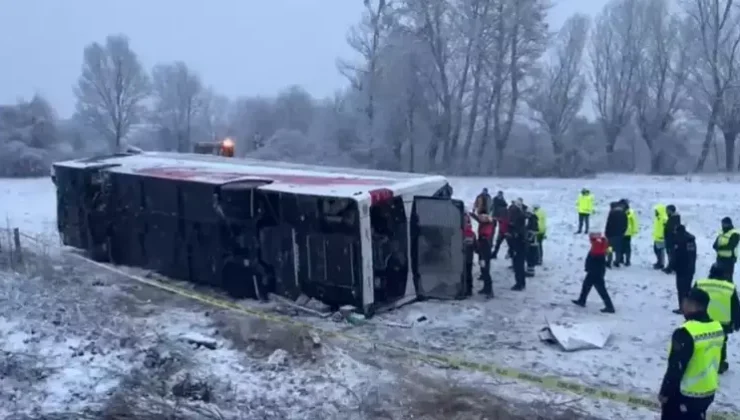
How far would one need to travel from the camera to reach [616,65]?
171 ft

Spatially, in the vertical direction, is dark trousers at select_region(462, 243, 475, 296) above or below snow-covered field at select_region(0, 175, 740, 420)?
above

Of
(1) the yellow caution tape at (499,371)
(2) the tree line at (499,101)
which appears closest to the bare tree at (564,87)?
(2) the tree line at (499,101)

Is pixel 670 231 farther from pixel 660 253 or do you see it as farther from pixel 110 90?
pixel 110 90

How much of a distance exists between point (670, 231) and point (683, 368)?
9394 mm

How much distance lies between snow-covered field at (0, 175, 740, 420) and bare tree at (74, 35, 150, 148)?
4480 centimetres

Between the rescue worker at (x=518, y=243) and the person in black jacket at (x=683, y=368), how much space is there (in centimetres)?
747

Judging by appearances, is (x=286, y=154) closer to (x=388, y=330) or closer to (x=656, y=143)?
(x=656, y=143)

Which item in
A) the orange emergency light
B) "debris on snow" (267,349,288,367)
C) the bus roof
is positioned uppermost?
the orange emergency light

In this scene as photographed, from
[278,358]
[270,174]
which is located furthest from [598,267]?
[270,174]

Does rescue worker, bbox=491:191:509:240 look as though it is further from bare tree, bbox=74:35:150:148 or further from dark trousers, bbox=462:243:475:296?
bare tree, bbox=74:35:150:148

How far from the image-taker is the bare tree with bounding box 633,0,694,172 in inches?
1847

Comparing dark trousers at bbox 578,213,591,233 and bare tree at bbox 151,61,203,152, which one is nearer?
dark trousers at bbox 578,213,591,233

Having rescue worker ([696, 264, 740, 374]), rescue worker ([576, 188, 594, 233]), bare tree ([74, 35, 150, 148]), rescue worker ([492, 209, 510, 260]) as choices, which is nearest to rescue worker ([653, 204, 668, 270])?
rescue worker ([492, 209, 510, 260])

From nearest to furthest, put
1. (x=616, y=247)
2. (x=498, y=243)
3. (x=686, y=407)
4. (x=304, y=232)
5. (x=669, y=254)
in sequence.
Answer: (x=686, y=407) < (x=304, y=232) < (x=669, y=254) < (x=616, y=247) < (x=498, y=243)
